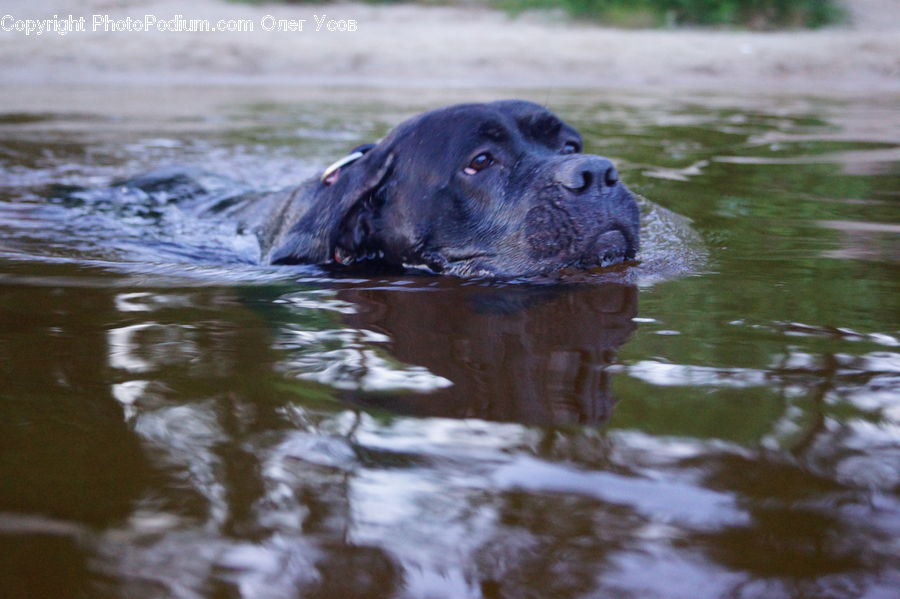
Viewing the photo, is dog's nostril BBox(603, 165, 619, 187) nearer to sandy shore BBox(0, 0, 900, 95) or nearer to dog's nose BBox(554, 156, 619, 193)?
dog's nose BBox(554, 156, 619, 193)

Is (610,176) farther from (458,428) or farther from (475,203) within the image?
(458,428)

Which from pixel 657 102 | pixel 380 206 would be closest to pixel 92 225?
pixel 380 206

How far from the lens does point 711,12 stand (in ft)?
63.4

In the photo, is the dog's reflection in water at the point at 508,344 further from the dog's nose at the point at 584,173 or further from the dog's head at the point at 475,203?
the dog's nose at the point at 584,173

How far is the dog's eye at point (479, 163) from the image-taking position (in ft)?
13.8

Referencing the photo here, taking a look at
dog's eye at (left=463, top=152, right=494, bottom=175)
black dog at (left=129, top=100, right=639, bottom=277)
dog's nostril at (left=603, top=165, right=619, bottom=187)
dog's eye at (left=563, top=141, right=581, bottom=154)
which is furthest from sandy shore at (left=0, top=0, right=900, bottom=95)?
dog's nostril at (left=603, top=165, right=619, bottom=187)

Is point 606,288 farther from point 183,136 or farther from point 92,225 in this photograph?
point 183,136

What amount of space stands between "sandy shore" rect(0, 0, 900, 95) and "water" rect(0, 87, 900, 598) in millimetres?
12414

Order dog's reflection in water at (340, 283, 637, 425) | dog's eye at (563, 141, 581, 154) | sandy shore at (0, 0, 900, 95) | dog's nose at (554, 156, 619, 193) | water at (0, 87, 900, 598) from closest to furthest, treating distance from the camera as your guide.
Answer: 1. water at (0, 87, 900, 598)
2. dog's reflection in water at (340, 283, 637, 425)
3. dog's nose at (554, 156, 619, 193)
4. dog's eye at (563, 141, 581, 154)
5. sandy shore at (0, 0, 900, 95)

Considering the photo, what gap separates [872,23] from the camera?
65.5ft

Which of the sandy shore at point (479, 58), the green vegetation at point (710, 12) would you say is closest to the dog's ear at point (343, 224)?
the sandy shore at point (479, 58)

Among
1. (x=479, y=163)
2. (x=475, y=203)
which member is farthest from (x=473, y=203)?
(x=479, y=163)

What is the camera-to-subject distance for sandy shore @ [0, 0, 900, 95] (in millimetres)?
15945

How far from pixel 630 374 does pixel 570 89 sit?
13269 millimetres
